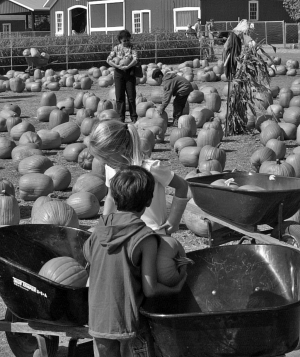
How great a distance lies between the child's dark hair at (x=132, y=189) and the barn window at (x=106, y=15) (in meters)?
47.2

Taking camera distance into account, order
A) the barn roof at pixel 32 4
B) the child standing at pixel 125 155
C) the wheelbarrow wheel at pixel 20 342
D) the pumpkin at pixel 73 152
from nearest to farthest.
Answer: the child standing at pixel 125 155 < the wheelbarrow wheel at pixel 20 342 < the pumpkin at pixel 73 152 < the barn roof at pixel 32 4

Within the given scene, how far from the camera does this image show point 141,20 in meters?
47.8

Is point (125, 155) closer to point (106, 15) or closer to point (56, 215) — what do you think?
point (56, 215)

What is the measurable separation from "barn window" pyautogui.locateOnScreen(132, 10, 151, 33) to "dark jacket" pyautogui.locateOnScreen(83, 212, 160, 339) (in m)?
44.9

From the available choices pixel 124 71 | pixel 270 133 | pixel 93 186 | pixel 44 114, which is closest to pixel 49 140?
pixel 44 114

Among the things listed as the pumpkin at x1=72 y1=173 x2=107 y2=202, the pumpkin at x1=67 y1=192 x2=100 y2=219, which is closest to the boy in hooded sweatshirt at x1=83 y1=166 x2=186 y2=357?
the pumpkin at x1=67 y1=192 x2=100 y2=219

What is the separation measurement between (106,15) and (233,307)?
158ft

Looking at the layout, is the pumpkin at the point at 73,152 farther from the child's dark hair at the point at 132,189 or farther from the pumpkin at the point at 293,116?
the child's dark hair at the point at 132,189

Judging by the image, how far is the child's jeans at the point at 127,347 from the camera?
322 cm

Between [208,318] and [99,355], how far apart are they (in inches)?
23.5

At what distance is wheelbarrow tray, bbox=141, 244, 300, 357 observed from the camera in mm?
3039

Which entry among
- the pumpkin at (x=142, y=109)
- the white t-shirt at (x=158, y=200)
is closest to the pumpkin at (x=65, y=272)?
the white t-shirt at (x=158, y=200)

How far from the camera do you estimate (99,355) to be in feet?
10.8

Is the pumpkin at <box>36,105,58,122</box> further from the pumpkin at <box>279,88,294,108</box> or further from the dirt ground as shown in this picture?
the pumpkin at <box>279,88,294,108</box>
